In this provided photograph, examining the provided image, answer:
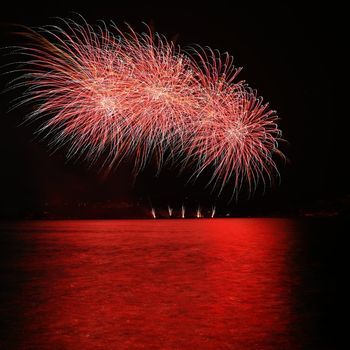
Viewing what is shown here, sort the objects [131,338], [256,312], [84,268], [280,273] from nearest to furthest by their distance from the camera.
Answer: [131,338], [256,312], [280,273], [84,268]

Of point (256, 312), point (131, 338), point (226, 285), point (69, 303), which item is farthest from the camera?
point (226, 285)

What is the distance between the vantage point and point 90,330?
24.2 ft

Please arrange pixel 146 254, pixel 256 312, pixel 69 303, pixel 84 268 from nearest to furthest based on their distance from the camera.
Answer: pixel 256 312 < pixel 69 303 < pixel 84 268 < pixel 146 254

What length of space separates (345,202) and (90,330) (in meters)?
135

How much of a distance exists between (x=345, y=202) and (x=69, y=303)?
133378mm

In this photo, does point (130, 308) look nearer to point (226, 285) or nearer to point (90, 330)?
point (90, 330)

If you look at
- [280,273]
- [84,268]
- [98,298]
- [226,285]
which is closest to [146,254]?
[84,268]

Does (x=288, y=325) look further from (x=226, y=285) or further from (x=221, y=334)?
(x=226, y=285)

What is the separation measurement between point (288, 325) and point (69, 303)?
3.63 metres

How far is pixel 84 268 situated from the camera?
15273 mm

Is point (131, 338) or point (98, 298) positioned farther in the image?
point (98, 298)

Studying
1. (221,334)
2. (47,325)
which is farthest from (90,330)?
(221,334)

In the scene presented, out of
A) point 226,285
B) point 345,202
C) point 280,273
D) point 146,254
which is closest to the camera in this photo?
point 226,285

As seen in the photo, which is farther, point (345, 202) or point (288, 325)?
point (345, 202)
